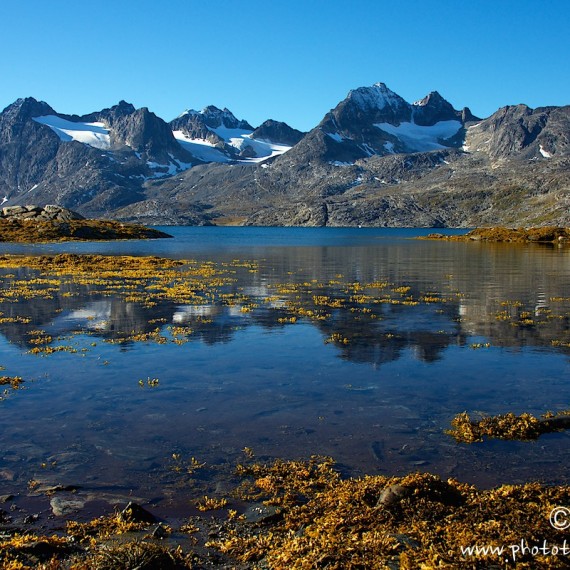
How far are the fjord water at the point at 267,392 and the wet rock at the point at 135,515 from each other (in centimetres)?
86

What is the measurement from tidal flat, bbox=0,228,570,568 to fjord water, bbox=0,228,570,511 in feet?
0.29

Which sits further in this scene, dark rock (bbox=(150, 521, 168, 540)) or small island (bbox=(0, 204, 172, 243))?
small island (bbox=(0, 204, 172, 243))

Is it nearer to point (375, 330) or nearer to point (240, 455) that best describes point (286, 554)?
point (240, 455)

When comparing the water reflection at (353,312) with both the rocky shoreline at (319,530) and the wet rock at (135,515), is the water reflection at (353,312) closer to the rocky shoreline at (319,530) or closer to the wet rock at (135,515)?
the rocky shoreline at (319,530)

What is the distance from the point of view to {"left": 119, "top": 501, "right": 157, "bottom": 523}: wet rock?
39.1 ft

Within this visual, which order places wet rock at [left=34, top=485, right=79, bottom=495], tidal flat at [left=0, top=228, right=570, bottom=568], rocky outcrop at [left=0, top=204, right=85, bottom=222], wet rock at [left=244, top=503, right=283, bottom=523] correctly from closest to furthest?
1. tidal flat at [left=0, top=228, right=570, bottom=568]
2. wet rock at [left=244, top=503, right=283, bottom=523]
3. wet rock at [left=34, top=485, right=79, bottom=495]
4. rocky outcrop at [left=0, top=204, right=85, bottom=222]

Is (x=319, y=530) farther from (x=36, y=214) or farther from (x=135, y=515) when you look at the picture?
(x=36, y=214)

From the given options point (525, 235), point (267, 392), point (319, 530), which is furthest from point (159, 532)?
point (525, 235)

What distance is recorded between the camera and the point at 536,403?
2039 cm

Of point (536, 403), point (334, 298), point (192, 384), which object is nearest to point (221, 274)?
point (334, 298)

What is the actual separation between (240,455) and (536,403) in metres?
12.2

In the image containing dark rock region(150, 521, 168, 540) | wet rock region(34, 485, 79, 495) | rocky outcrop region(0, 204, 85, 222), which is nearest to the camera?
dark rock region(150, 521, 168, 540)

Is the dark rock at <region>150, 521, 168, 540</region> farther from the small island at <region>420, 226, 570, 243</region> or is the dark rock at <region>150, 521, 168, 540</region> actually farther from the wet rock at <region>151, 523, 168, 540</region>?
the small island at <region>420, 226, 570, 243</region>

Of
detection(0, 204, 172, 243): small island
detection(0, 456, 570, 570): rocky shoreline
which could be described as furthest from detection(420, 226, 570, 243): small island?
detection(0, 456, 570, 570): rocky shoreline
